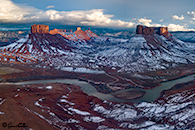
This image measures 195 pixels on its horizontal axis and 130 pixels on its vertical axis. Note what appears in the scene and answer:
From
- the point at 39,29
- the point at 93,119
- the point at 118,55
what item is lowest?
the point at 93,119

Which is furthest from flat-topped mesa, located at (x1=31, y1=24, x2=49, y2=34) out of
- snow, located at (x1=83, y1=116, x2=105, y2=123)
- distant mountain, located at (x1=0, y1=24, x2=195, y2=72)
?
snow, located at (x1=83, y1=116, x2=105, y2=123)

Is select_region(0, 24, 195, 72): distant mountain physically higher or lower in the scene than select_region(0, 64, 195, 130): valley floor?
higher

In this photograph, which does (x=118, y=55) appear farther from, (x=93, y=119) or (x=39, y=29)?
(x=93, y=119)

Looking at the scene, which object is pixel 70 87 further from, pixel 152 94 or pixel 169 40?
pixel 169 40

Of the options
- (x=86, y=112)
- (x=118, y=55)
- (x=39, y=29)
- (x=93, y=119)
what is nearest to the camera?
(x=93, y=119)

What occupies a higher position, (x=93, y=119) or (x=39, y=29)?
(x=39, y=29)

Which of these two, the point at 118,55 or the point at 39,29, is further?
the point at 39,29

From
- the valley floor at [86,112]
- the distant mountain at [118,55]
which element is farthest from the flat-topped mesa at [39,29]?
the valley floor at [86,112]

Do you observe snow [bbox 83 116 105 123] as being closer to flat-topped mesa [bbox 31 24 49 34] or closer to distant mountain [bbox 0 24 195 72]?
distant mountain [bbox 0 24 195 72]

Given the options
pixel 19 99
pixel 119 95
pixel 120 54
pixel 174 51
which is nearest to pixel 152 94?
pixel 119 95

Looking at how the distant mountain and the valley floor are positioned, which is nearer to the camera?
the valley floor

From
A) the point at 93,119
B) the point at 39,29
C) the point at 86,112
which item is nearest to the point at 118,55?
the point at 39,29
